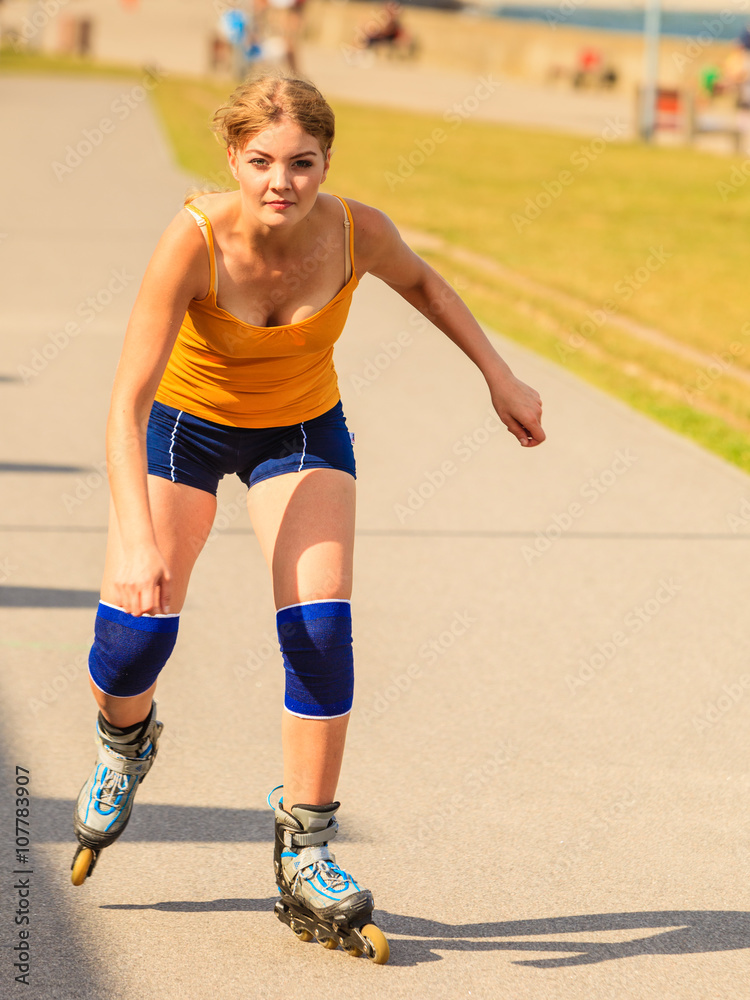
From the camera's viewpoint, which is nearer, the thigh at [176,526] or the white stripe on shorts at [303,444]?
the thigh at [176,526]

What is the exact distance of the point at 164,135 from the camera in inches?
956

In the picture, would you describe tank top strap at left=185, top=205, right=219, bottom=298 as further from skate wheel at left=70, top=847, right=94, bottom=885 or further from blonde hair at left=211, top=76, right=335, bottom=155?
skate wheel at left=70, top=847, right=94, bottom=885

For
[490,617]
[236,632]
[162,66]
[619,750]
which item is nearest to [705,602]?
[490,617]

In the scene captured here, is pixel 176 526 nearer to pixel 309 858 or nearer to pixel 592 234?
pixel 309 858

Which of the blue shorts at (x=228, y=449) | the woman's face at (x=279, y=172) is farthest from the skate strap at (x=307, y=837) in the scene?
the woman's face at (x=279, y=172)

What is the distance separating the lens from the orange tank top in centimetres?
314

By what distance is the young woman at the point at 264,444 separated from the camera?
9.73 feet

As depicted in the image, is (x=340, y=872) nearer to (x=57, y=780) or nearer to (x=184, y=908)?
(x=184, y=908)

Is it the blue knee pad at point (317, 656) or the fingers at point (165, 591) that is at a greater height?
the fingers at point (165, 591)

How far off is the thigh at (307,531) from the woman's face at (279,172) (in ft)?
1.98

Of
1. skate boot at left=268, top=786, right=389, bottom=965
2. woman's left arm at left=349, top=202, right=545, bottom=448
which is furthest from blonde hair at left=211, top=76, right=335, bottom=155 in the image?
skate boot at left=268, top=786, right=389, bottom=965

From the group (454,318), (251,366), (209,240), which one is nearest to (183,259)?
(209,240)

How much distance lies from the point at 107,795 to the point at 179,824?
523 millimetres

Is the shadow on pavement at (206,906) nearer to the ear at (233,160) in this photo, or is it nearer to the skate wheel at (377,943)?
the skate wheel at (377,943)
